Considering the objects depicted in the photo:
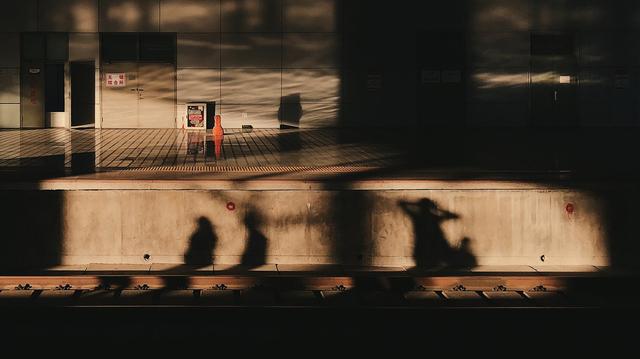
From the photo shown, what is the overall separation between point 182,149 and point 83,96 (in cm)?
1173

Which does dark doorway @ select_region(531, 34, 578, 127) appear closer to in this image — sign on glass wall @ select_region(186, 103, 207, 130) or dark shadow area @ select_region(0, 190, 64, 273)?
sign on glass wall @ select_region(186, 103, 207, 130)

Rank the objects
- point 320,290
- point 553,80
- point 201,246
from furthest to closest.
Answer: point 553,80 < point 201,246 < point 320,290

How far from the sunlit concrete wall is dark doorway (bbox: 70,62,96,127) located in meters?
0.86

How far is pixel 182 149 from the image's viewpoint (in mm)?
21625

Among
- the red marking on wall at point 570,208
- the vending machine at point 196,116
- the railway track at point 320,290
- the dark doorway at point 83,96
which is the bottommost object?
the railway track at point 320,290

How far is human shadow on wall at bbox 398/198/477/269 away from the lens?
1452 centimetres

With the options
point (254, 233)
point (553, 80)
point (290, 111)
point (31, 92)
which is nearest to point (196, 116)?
point (290, 111)

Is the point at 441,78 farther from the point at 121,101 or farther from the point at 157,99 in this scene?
the point at 121,101

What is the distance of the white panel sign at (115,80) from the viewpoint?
31.0 m

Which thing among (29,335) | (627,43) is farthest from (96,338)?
(627,43)

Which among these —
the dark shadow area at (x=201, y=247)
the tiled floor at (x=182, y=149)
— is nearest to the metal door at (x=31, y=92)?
the tiled floor at (x=182, y=149)

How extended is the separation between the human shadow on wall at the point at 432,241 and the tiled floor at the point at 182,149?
3.39 metres

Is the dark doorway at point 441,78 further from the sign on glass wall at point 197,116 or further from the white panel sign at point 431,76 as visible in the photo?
the sign on glass wall at point 197,116

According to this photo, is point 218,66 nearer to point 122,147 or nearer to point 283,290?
point 122,147
